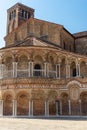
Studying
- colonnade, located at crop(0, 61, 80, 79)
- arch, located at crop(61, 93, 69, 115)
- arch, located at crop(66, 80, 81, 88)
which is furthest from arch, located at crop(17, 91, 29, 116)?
arch, located at crop(66, 80, 81, 88)

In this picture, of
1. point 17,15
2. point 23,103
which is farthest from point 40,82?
point 17,15

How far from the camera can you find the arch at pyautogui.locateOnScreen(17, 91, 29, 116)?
2550cm

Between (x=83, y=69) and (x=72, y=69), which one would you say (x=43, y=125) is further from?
(x=72, y=69)

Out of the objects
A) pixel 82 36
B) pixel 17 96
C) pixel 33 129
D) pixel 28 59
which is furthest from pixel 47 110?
pixel 82 36

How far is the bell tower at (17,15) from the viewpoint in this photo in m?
50.4

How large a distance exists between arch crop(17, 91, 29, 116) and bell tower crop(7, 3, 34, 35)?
2670 cm

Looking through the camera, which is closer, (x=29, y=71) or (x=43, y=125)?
(x=43, y=125)

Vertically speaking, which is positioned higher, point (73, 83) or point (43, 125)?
point (73, 83)

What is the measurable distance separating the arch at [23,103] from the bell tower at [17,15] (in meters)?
Result: 26.7

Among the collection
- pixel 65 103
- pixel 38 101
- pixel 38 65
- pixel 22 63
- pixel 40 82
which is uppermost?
pixel 22 63

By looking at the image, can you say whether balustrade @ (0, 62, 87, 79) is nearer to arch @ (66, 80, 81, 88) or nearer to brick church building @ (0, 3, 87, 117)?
brick church building @ (0, 3, 87, 117)

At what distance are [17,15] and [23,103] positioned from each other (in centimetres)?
2890

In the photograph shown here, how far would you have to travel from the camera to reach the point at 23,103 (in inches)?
1013

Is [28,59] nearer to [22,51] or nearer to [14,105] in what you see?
[22,51]
